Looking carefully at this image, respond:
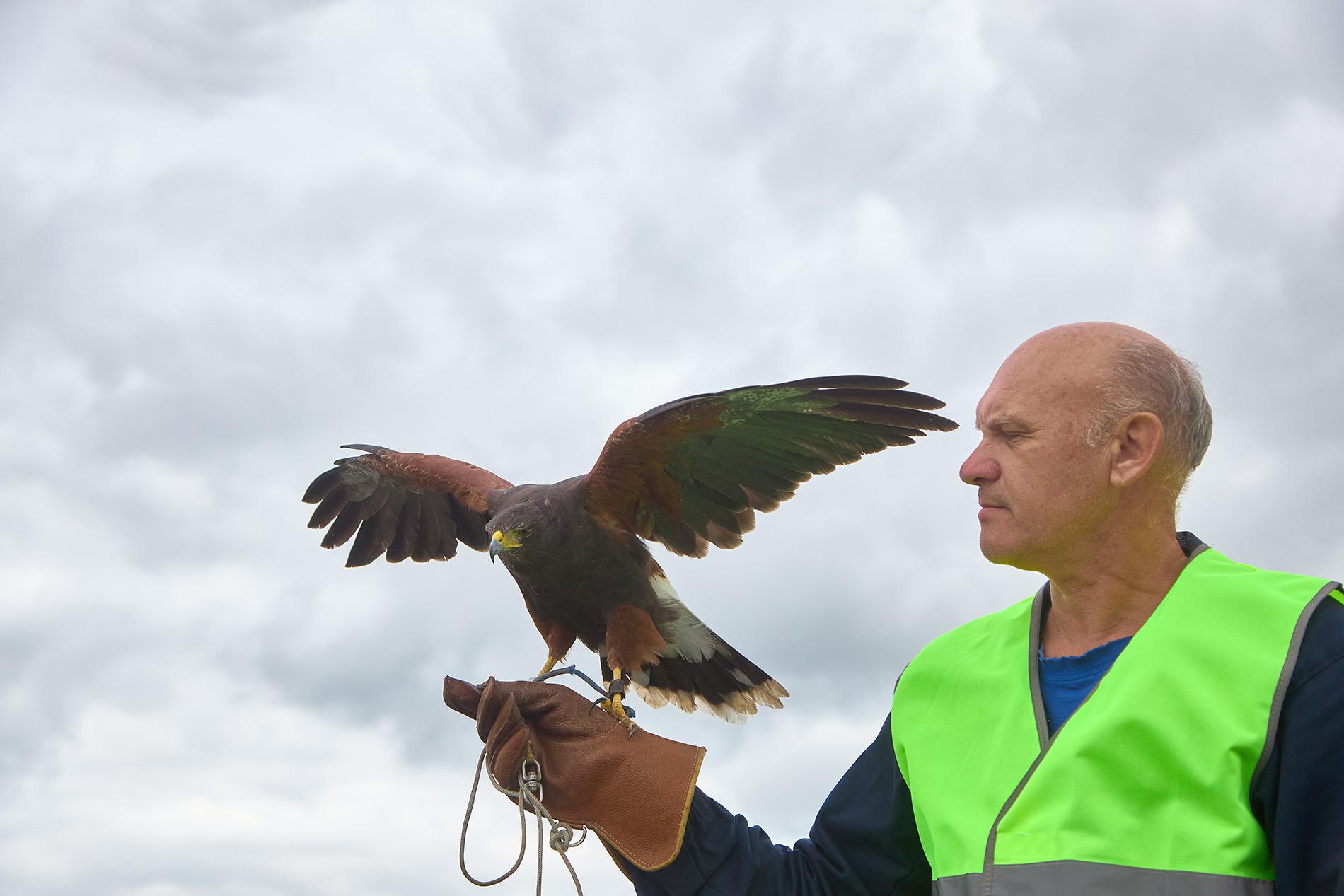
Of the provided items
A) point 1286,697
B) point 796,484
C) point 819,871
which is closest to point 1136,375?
point 1286,697

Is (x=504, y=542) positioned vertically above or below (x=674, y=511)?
below

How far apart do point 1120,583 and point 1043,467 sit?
287 mm

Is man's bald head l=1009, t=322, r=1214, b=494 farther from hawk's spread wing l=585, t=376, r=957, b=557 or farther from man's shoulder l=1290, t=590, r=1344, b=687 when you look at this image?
hawk's spread wing l=585, t=376, r=957, b=557

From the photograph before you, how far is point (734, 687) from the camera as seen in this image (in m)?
4.30

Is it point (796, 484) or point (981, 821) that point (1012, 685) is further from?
point (796, 484)

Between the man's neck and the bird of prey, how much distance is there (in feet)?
4.68

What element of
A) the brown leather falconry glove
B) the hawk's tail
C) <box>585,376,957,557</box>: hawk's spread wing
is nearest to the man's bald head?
the brown leather falconry glove

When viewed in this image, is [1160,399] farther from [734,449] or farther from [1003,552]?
[734,449]

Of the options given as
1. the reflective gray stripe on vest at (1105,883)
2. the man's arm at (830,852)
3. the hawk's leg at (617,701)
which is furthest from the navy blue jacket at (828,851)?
the reflective gray stripe on vest at (1105,883)

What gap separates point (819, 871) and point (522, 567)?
1.73 m

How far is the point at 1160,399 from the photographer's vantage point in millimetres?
2145

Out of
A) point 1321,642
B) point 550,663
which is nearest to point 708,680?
point 550,663

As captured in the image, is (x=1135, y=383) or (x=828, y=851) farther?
(x=828, y=851)

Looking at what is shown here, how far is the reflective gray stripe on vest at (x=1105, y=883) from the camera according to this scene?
1764 millimetres
